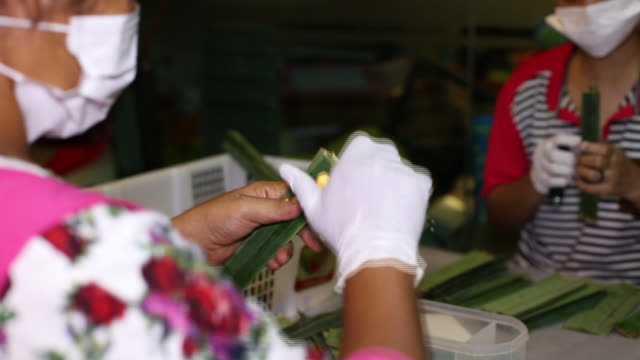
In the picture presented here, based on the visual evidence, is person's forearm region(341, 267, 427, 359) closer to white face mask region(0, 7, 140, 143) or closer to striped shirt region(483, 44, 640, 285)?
white face mask region(0, 7, 140, 143)

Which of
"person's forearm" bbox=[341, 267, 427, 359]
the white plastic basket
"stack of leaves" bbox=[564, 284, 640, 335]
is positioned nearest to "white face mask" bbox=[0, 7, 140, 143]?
"person's forearm" bbox=[341, 267, 427, 359]

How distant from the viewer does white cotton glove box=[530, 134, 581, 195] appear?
1.55m

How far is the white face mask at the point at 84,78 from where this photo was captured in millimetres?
708

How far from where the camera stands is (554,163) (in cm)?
156

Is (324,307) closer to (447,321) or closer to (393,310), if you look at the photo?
(447,321)

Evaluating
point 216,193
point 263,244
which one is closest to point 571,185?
point 216,193

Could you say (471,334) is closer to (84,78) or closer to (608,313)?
(608,313)

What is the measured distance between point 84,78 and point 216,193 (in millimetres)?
967

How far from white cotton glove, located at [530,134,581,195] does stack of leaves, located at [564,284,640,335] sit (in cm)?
28

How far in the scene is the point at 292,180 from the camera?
3.05 feet

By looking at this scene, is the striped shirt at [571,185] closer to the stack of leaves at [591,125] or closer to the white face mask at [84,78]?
the stack of leaves at [591,125]

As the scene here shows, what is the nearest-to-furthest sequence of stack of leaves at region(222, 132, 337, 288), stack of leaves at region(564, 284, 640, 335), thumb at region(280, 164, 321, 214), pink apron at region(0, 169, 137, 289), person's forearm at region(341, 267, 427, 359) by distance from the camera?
pink apron at region(0, 169, 137, 289)
person's forearm at region(341, 267, 427, 359)
thumb at region(280, 164, 321, 214)
stack of leaves at region(222, 132, 337, 288)
stack of leaves at region(564, 284, 640, 335)

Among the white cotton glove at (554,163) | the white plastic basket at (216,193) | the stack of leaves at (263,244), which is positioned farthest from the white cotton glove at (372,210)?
the white cotton glove at (554,163)

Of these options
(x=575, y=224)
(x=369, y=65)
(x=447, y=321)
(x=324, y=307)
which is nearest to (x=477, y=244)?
(x=369, y=65)
